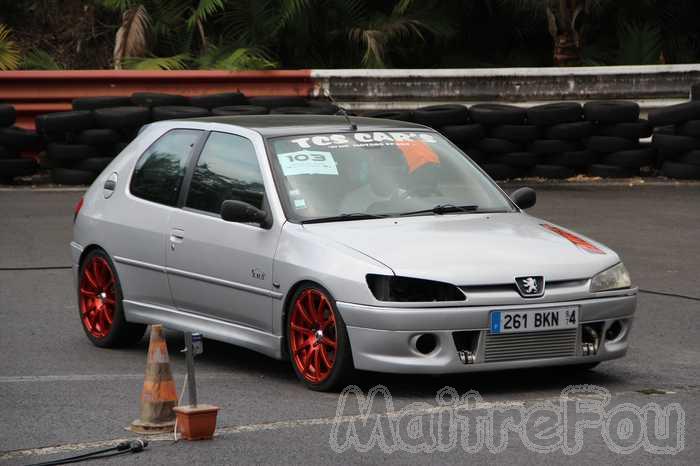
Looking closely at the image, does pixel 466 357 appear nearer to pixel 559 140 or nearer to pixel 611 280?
pixel 611 280

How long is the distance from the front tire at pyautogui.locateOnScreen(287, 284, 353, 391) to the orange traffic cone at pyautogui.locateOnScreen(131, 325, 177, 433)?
99cm

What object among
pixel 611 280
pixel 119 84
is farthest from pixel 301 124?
pixel 119 84

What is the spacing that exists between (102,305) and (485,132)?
340 inches

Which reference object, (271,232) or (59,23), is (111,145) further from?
(271,232)

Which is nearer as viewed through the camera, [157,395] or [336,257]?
[157,395]

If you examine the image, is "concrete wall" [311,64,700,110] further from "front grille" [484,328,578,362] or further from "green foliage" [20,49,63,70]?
"front grille" [484,328,578,362]

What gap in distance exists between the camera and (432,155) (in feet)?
28.8

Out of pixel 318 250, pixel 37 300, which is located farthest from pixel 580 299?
pixel 37 300

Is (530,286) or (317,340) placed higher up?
(530,286)

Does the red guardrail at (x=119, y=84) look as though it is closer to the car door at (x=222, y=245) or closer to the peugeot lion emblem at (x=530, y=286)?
the car door at (x=222, y=245)

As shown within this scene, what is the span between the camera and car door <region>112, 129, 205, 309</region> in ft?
28.9

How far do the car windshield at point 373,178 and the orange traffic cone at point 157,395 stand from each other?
4.96 ft

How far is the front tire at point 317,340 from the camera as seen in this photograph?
735 centimetres

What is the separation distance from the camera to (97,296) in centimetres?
945
